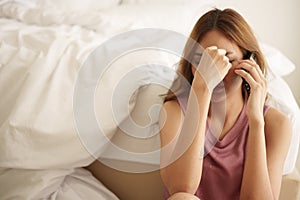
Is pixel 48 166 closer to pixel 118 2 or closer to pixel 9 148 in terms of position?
pixel 9 148

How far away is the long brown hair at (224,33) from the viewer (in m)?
0.87

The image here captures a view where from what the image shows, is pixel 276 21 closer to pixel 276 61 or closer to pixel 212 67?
pixel 276 61

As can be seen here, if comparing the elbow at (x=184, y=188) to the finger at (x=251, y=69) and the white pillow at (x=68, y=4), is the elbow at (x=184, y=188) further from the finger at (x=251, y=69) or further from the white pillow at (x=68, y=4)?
the white pillow at (x=68, y=4)

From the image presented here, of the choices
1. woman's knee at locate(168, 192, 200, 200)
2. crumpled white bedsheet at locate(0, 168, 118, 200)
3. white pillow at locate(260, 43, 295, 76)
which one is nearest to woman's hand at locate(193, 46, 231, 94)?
woman's knee at locate(168, 192, 200, 200)

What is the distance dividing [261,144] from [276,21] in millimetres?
1386

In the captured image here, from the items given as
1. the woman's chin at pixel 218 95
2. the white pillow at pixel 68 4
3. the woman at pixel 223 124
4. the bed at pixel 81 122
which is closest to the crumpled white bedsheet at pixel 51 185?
the bed at pixel 81 122

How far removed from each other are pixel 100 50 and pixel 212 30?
0.32m

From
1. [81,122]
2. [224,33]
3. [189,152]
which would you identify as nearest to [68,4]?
[81,122]

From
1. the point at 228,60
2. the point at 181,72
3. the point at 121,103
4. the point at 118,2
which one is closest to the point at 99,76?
the point at 121,103

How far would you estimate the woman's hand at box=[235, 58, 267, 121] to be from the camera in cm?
84

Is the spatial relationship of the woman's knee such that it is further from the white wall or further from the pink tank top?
the white wall

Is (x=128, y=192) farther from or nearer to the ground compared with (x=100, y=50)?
nearer to the ground

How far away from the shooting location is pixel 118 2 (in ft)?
6.32

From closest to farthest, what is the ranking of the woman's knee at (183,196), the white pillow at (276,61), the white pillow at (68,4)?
1. the woman's knee at (183,196)
2. the white pillow at (276,61)
3. the white pillow at (68,4)
